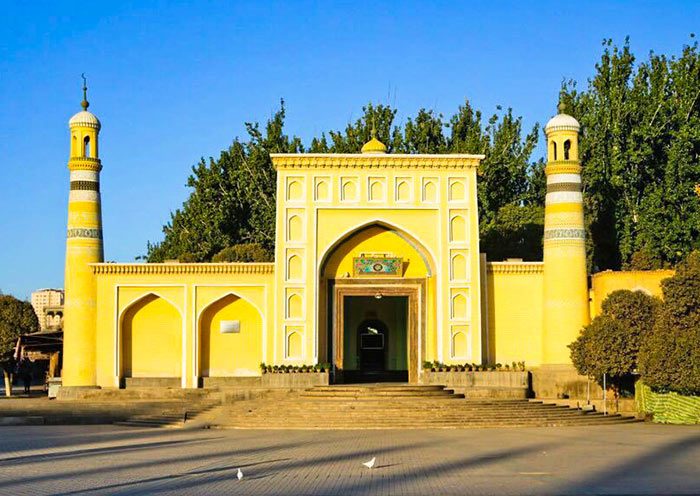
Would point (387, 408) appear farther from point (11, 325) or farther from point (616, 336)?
point (11, 325)

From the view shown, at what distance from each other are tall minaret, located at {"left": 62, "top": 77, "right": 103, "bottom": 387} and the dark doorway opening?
727 centimetres

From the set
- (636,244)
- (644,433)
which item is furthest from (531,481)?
(636,244)

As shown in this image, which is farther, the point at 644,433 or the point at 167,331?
the point at 167,331

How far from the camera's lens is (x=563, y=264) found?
82.0 ft

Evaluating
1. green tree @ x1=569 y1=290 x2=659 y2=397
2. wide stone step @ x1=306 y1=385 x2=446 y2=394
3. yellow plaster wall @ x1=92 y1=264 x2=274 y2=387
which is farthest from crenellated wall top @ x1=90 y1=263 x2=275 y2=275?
green tree @ x1=569 y1=290 x2=659 y2=397

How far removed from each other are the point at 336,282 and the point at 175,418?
5.76 metres

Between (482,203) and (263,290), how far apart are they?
14.4 metres

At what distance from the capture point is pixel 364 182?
84.1 ft

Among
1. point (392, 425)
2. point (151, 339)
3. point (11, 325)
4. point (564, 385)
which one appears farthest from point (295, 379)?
point (11, 325)

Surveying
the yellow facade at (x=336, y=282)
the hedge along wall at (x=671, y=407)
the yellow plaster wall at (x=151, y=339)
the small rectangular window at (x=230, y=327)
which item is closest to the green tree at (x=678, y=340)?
the hedge along wall at (x=671, y=407)

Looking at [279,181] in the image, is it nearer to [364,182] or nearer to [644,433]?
[364,182]

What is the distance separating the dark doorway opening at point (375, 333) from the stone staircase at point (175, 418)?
6396 millimetres

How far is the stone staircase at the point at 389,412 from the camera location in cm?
2123

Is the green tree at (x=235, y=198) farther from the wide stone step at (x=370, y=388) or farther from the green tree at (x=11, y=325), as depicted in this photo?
the wide stone step at (x=370, y=388)
